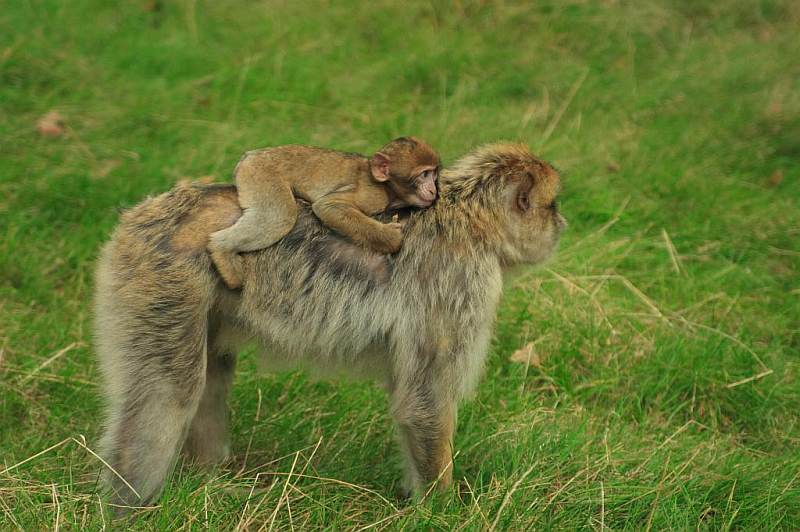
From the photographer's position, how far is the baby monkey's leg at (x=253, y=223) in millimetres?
4090

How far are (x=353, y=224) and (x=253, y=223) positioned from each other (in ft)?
1.38

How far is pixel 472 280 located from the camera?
4285mm

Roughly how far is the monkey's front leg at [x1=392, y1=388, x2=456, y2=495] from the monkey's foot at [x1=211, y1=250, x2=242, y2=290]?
84 cm

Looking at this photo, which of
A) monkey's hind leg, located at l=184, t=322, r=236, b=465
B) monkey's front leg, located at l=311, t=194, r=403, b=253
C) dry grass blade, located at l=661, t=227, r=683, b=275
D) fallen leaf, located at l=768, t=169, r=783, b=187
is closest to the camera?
monkey's front leg, located at l=311, t=194, r=403, b=253

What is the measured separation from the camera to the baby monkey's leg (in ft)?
13.4

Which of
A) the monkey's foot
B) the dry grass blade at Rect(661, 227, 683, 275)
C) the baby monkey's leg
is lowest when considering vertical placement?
the dry grass blade at Rect(661, 227, 683, 275)

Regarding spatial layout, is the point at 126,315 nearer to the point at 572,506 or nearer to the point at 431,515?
the point at 431,515

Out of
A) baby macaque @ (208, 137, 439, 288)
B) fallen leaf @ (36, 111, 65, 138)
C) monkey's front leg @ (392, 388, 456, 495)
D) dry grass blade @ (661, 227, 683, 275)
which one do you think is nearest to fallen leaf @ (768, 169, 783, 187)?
dry grass blade @ (661, 227, 683, 275)

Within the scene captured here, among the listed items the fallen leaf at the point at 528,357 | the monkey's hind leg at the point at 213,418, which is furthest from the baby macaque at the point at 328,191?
the fallen leaf at the point at 528,357

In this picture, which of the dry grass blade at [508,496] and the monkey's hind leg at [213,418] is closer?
the dry grass blade at [508,496]

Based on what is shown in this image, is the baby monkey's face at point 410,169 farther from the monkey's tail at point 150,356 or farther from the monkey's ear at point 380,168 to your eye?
the monkey's tail at point 150,356

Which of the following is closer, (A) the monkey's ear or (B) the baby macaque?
(B) the baby macaque

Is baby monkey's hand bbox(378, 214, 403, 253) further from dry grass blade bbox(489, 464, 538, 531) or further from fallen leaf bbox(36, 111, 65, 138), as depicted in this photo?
fallen leaf bbox(36, 111, 65, 138)

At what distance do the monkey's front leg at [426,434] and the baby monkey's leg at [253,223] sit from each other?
861 mm
